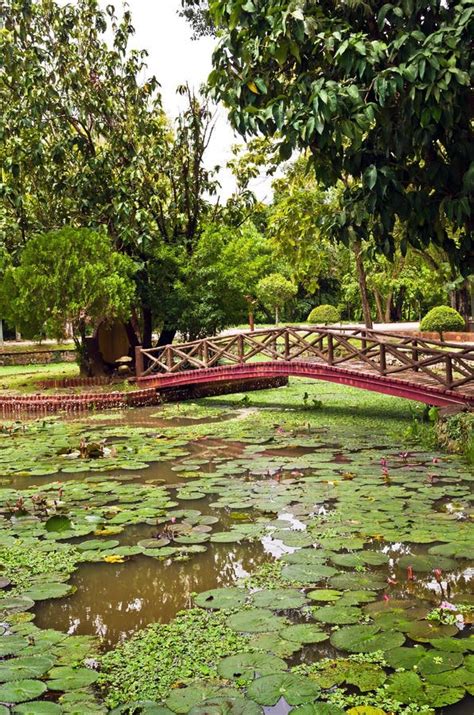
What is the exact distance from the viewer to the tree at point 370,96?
6.75 m

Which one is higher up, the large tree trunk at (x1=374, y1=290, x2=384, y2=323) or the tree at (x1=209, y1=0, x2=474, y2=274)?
the tree at (x1=209, y1=0, x2=474, y2=274)

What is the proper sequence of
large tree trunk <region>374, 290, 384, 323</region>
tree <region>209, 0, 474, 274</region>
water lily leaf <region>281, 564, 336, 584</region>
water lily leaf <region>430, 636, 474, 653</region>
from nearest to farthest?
water lily leaf <region>430, 636, 474, 653</region>
water lily leaf <region>281, 564, 336, 584</region>
tree <region>209, 0, 474, 274</region>
large tree trunk <region>374, 290, 384, 323</region>

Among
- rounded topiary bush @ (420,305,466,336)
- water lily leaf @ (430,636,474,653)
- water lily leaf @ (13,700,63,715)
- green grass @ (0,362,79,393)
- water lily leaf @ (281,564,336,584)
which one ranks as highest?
rounded topiary bush @ (420,305,466,336)

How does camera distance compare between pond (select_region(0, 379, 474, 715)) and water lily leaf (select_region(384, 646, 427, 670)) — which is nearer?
pond (select_region(0, 379, 474, 715))

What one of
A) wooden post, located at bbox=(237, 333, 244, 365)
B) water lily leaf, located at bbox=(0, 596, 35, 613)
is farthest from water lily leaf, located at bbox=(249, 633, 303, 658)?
wooden post, located at bbox=(237, 333, 244, 365)

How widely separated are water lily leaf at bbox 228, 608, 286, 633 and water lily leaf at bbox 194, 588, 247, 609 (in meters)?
0.17

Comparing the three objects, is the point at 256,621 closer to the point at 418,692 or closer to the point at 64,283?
the point at 418,692

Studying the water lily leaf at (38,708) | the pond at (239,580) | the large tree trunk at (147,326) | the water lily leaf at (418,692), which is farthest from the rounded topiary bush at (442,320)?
the water lily leaf at (38,708)

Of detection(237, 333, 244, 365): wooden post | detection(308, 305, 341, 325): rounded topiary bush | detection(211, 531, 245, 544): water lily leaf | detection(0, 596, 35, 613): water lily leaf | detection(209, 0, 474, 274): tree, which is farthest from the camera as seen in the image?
detection(308, 305, 341, 325): rounded topiary bush

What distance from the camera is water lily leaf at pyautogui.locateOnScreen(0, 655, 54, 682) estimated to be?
3.53 m

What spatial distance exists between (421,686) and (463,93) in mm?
5579

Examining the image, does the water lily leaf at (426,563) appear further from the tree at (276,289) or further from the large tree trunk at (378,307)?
the large tree trunk at (378,307)

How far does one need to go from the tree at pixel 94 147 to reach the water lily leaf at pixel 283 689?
1373cm

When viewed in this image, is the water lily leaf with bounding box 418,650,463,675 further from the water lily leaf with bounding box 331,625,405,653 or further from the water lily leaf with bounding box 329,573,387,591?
the water lily leaf with bounding box 329,573,387,591
